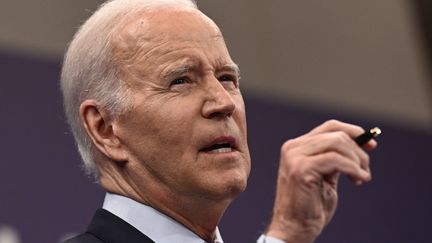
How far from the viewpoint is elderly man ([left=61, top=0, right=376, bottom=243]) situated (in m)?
1.46

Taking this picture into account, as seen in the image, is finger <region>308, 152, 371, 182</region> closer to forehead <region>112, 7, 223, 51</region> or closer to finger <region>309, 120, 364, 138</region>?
finger <region>309, 120, 364, 138</region>

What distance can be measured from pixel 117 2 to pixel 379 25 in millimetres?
2463

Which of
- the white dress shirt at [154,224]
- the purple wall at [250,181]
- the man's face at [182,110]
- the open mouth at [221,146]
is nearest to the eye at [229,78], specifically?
the man's face at [182,110]

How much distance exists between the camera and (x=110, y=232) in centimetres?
149

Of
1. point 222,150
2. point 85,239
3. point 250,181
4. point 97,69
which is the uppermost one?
point 97,69

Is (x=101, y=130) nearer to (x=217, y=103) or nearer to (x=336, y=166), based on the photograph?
(x=217, y=103)

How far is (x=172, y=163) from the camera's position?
4.83 ft

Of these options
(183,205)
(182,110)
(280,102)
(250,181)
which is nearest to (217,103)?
(182,110)

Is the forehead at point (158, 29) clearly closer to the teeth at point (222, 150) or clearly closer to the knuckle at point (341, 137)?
the teeth at point (222, 150)

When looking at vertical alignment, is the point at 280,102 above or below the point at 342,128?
below

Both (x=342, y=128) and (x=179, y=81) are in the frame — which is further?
(x=179, y=81)

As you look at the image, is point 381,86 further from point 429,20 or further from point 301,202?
point 301,202

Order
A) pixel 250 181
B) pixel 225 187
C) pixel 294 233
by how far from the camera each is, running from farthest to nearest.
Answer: pixel 250 181
pixel 225 187
pixel 294 233

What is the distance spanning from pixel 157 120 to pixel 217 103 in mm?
95
